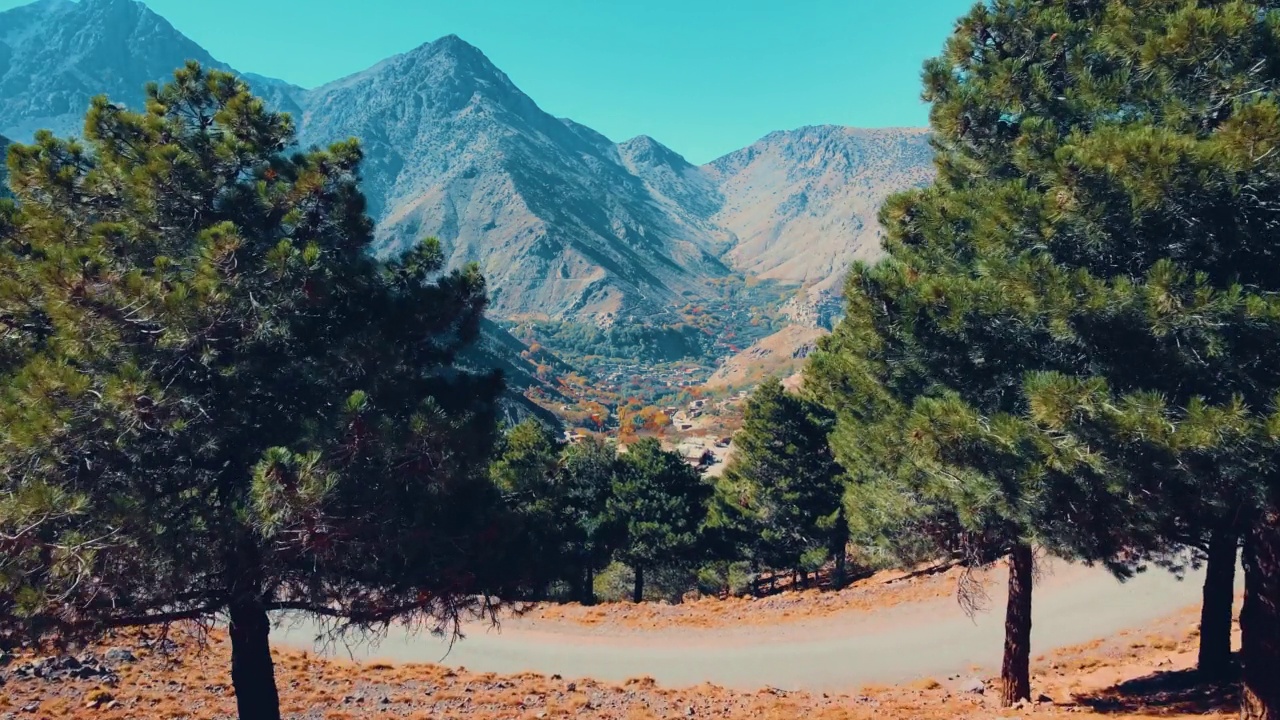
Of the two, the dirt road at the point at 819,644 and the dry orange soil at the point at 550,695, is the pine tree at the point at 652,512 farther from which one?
the dry orange soil at the point at 550,695

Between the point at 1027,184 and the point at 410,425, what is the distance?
666 cm

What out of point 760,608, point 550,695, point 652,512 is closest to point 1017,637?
point 550,695

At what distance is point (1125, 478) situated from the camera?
5.60m

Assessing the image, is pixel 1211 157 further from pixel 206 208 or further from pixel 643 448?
pixel 643 448

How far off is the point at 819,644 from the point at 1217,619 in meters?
8.08

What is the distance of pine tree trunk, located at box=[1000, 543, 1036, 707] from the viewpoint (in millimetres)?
9055

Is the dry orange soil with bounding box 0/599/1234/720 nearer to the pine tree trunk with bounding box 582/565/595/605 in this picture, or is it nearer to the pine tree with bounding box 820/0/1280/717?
the pine tree with bounding box 820/0/1280/717

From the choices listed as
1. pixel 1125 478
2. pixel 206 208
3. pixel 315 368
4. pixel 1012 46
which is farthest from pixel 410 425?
pixel 1012 46

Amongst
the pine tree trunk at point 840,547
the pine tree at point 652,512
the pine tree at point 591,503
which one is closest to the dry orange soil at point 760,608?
the pine tree trunk at point 840,547

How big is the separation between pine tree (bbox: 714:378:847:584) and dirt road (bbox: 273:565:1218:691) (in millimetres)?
7222

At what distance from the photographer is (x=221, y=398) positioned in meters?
6.49

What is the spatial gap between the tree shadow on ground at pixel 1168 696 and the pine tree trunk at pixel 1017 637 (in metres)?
1.00

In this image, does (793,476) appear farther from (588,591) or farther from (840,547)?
(588,591)

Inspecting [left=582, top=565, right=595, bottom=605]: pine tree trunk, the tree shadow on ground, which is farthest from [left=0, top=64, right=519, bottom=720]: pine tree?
[left=582, top=565, right=595, bottom=605]: pine tree trunk
